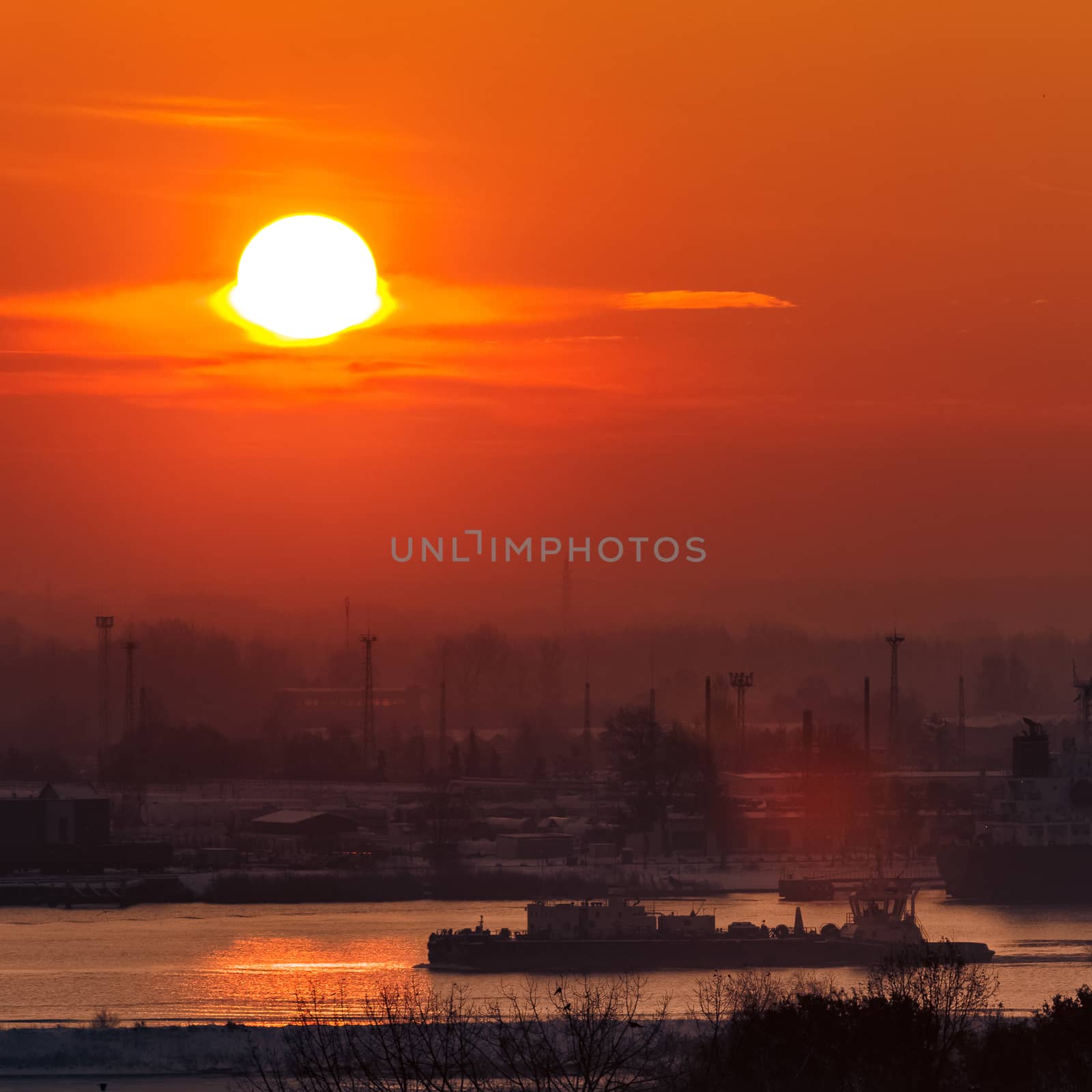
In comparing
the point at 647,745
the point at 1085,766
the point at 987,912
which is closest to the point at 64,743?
the point at 647,745

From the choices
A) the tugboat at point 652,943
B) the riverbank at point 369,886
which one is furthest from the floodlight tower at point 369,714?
the tugboat at point 652,943

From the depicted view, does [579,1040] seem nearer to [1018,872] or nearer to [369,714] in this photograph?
[1018,872]

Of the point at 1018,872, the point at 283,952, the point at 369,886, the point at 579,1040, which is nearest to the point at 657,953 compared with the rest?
the point at 283,952

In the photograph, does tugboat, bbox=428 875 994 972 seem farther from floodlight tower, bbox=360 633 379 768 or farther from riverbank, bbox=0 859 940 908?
floodlight tower, bbox=360 633 379 768

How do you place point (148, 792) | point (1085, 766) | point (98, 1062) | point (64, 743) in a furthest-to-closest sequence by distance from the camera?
point (64, 743), point (148, 792), point (1085, 766), point (98, 1062)

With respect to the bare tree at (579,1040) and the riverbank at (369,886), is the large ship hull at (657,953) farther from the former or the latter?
the riverbank at (369,886)

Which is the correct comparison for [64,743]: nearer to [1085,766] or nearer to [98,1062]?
[1085,766]

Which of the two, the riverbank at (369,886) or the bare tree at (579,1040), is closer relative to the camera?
the bare tree at (579,1040)
